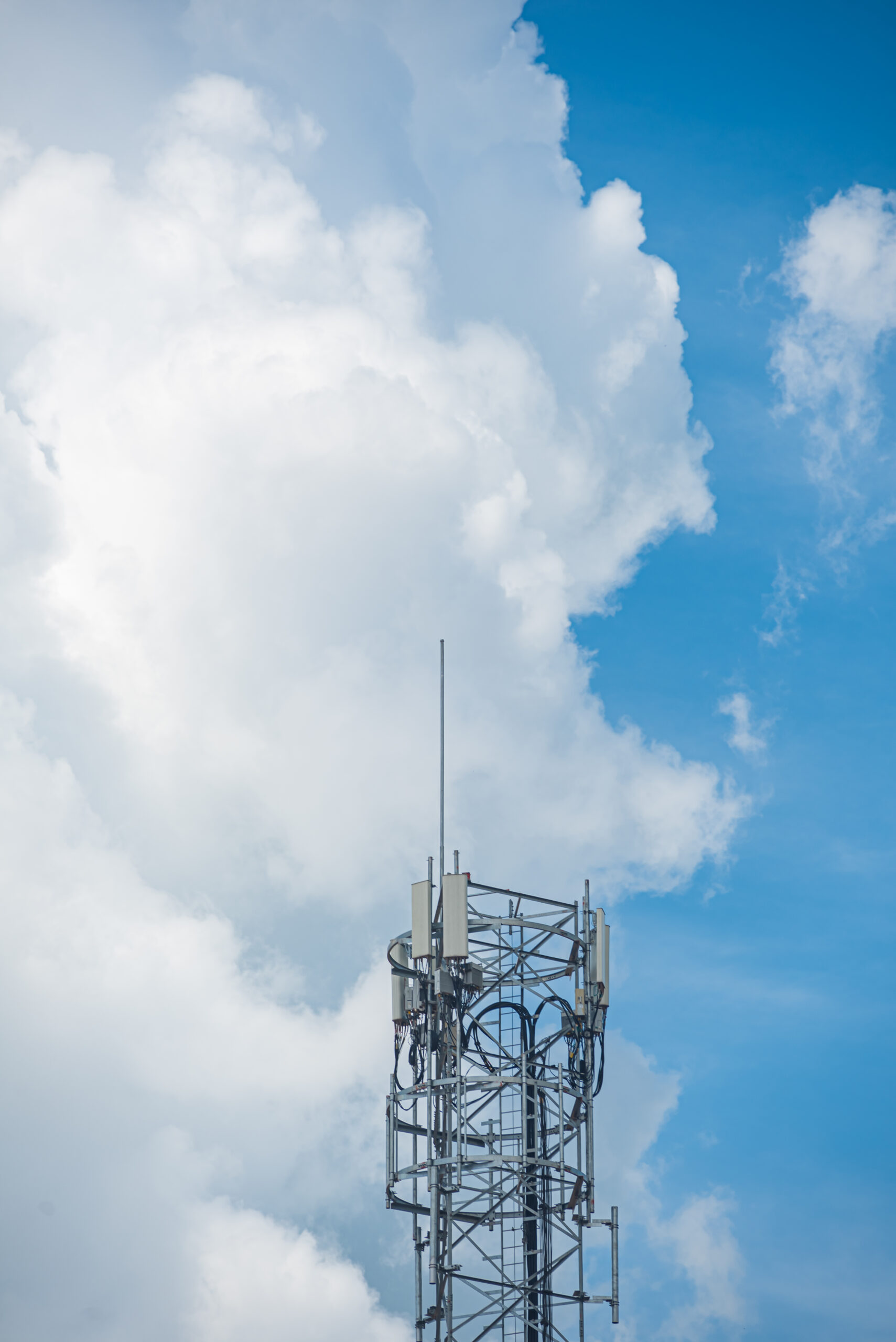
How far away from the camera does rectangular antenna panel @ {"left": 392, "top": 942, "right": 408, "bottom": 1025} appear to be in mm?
55000

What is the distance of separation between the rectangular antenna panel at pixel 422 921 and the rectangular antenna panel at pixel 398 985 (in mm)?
1735

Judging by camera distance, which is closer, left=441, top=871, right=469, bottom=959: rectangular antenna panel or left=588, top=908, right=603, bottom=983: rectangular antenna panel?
left=441, top=871, right=469, bottom=959: rectangular antenna panel

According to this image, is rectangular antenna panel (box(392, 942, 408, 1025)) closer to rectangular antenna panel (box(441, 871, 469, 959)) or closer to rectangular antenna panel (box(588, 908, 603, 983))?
rectangular antenna panel (box(441, 871, 469, 959))

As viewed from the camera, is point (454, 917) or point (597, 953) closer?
point (454, 917)

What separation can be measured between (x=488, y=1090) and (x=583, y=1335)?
8.26 m

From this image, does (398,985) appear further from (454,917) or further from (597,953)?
(597,953)

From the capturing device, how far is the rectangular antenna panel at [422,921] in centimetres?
5319

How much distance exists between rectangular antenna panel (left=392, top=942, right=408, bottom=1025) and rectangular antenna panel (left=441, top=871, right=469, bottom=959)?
2.70m

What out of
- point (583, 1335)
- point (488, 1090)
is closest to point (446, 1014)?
point (488, 1090)

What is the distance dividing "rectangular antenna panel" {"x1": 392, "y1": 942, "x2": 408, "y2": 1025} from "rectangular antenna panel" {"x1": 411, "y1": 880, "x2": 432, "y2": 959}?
1.74 meters

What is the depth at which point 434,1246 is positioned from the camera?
50469 mm

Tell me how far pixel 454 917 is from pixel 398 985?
165 inches

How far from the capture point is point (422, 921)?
5344 centimetres

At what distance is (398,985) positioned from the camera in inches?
2185
